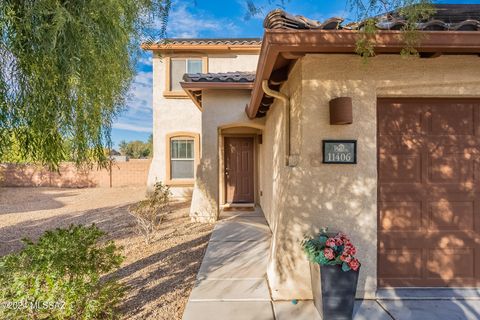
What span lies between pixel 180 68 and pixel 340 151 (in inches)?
389

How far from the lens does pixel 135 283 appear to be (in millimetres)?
4117

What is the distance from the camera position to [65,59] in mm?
2139

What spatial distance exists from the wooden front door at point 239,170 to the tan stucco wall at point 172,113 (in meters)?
1.89

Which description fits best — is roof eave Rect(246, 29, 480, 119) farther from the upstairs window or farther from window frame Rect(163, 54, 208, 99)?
the upstairs window

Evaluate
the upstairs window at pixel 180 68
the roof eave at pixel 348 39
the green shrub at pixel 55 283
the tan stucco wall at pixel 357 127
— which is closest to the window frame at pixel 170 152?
the upstairs window at pixel 180 68

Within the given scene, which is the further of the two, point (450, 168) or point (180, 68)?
point (180, 68)

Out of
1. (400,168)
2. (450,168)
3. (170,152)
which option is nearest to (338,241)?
(400,168)

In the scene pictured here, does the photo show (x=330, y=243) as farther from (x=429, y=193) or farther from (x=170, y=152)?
(x=170, y=152)

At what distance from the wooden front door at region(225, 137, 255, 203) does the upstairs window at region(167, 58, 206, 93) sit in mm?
3552

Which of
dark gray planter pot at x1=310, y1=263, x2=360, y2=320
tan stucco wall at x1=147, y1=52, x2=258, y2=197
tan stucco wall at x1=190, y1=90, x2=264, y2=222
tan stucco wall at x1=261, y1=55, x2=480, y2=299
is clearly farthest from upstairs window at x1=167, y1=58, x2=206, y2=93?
dark gray planter pot at x1=310, y1=263, x2=360, y2=320

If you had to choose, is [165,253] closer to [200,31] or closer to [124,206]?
[200,31]

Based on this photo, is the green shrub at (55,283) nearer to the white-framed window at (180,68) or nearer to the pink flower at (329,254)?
the pink flower at (329,254)

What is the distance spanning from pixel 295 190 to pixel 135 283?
9.33 ft

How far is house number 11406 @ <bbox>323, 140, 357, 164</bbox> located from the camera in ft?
11.4
